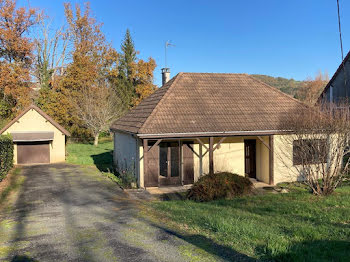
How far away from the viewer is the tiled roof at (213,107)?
565 inches

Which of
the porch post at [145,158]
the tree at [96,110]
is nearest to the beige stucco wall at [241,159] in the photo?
the porch post at [145,158]

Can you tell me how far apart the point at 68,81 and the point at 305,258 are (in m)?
37.2

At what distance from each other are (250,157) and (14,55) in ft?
101

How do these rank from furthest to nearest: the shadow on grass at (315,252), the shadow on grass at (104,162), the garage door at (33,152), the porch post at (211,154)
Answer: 1. the garage door at (33,152)
2. the shadow on grass at (104,162)
3. the porch post at (211,154)
4. the shadow on grass at (315,252)

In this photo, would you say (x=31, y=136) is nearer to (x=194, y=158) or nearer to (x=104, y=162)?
(x=104, y=162)

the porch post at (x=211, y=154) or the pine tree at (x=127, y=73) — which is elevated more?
the pine tree at (x=127, y=73)

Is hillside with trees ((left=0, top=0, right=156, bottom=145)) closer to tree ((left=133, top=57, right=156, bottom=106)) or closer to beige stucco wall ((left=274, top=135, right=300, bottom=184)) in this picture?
tree ((left=133, top=57, right=156, bottom=106))

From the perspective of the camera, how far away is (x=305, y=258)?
16.3 ft

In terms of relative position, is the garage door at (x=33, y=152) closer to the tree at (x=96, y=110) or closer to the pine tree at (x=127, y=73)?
the tree at (x=96, y=110)

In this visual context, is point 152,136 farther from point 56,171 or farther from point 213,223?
point 56,171

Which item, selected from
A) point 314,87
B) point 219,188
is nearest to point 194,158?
point 219,188

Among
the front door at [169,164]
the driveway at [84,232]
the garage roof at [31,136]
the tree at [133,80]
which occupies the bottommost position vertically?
the driveway at [84,232]

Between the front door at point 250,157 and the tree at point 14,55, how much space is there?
89.3 ft

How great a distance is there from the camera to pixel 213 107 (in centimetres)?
1588
